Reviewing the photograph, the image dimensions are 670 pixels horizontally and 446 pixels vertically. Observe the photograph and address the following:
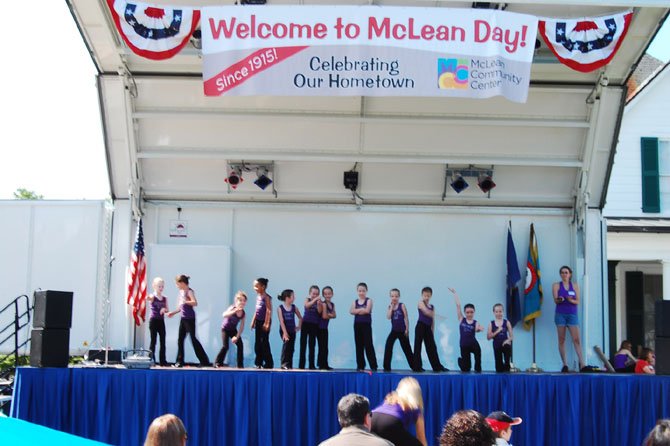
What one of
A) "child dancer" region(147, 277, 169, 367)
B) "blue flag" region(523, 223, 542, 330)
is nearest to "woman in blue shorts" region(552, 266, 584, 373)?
"blue flag" region(523, 223, 542, 330)

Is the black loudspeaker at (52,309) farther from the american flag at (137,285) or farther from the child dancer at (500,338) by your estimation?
the child dancer at (500,338)

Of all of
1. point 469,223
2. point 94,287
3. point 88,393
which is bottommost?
point 88,393

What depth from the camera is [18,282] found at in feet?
49.7

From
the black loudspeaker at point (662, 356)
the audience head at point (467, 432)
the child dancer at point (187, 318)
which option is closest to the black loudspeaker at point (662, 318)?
the black loudspeaker at point (662, 356)

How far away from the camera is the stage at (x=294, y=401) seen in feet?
36.6

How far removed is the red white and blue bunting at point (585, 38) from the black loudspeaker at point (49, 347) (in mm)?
8081

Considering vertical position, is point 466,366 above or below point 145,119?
below

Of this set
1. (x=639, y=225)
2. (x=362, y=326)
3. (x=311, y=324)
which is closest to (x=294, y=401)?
(x=311, y=324)

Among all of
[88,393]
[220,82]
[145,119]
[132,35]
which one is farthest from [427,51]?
[88,393]

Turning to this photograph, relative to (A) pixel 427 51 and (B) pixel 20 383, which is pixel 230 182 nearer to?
(A) pixel 427 51

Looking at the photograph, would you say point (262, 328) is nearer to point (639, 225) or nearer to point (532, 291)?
point (532, 291)

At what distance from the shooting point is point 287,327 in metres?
13.5

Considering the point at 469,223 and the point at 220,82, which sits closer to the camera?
the point at 220,82

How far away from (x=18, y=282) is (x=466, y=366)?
26.2ft
